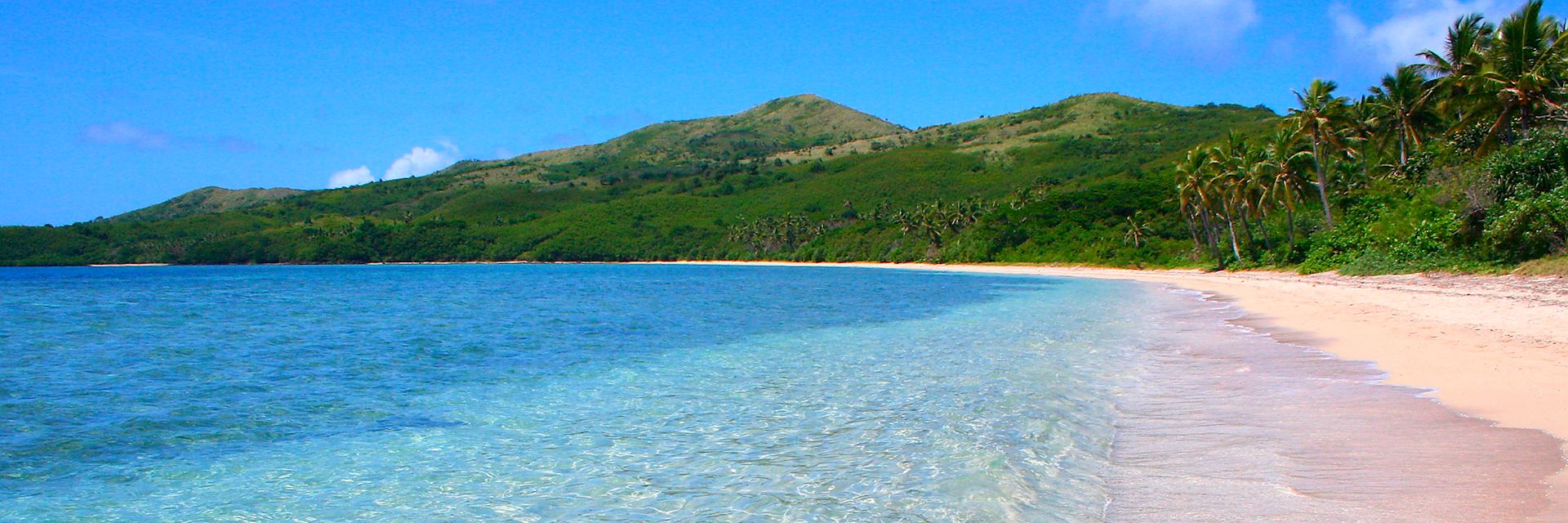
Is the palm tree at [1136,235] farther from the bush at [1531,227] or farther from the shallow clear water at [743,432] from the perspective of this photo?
the shallow clear water at [743,432]

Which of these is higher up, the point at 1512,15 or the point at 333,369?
the point at 1512,15

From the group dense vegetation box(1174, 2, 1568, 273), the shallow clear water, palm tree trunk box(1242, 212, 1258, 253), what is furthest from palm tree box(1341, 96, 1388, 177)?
the shallow clear water

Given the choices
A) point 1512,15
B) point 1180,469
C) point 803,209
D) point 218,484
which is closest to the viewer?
point 1180,469

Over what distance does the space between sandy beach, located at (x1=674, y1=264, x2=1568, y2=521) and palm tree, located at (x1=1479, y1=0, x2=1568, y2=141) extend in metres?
8.36

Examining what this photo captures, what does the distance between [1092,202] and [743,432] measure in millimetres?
80433

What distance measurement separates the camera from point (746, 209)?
15000cm

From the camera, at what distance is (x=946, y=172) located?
142 meters

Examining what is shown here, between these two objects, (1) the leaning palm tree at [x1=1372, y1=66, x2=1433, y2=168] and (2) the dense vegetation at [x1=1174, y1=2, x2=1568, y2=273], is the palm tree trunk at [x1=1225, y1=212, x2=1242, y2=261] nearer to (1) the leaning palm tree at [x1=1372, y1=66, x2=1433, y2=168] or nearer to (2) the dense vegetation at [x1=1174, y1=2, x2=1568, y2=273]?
(2) the dense vegetation at [x1=1174, y1=2, x2=1568, y2=273]

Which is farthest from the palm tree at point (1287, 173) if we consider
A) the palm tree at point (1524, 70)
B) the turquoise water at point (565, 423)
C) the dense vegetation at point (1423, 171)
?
the turquoise water at point (565, 423)

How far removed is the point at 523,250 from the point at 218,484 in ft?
483

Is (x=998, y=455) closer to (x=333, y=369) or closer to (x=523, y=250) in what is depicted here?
(x=333, y=369)

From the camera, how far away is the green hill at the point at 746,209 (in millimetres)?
116062

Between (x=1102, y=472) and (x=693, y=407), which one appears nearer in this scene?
(x=1102, y=472)

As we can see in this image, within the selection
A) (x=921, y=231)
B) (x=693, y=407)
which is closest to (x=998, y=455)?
(x=693, y=407)
